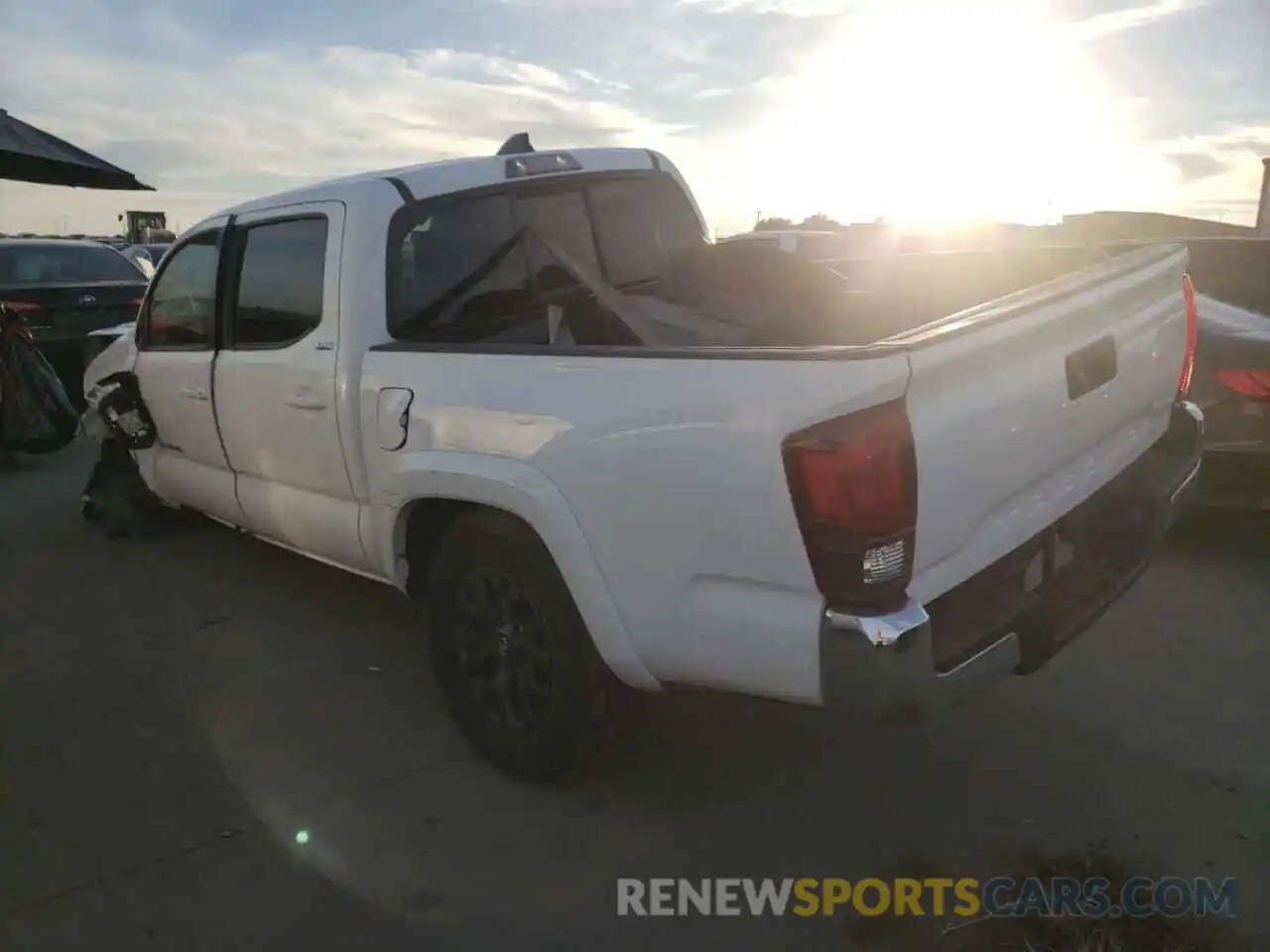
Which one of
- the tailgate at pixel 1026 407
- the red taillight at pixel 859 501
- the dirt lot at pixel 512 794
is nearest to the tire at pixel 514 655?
the dirt lot at pixel 512 794

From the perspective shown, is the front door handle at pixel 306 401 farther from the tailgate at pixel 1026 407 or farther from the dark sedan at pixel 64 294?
the dark sedan at pixel 64 294

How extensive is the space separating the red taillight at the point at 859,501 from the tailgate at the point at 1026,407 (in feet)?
0.20

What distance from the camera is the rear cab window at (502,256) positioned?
4.00 metres

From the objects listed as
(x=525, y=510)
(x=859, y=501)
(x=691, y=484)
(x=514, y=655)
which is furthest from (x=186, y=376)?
(x=859, y=501)

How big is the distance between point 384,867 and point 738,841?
3.37ft

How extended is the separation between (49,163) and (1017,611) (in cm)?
993

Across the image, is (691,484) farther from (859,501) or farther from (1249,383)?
(1249,383)

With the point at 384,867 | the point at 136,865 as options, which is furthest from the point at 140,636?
the point at 384,867

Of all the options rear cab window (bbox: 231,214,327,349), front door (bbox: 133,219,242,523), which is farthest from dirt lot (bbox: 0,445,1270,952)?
rear cab window (bbox: 231,214,327,349)

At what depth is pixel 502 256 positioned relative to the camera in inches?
167

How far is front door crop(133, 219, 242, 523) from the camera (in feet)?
16.3

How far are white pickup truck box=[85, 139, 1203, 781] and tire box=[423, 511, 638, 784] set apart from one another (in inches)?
0.4

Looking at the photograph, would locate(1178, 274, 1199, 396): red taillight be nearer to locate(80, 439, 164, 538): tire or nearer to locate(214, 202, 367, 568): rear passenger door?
Result: locate(214, 202, 367, 568): rear passenger door

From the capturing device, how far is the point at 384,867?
3105 millimetres
